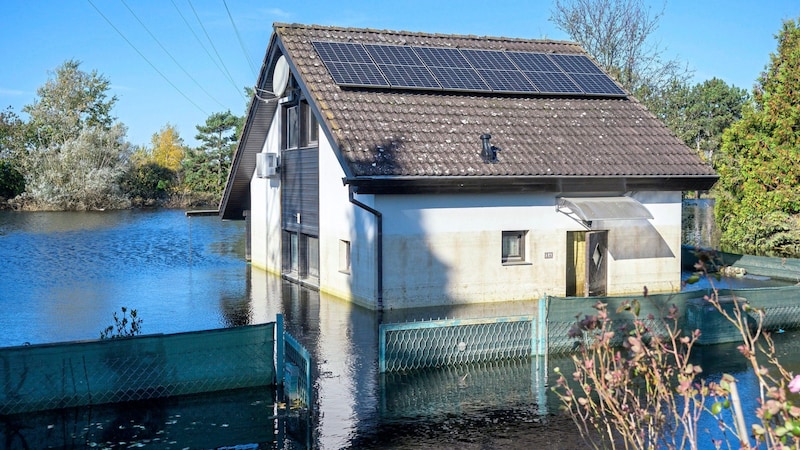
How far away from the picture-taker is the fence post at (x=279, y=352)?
12648 millimetres

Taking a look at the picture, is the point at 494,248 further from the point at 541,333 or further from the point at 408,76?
the point at 541,333

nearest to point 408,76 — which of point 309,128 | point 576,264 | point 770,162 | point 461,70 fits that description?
point 461,70

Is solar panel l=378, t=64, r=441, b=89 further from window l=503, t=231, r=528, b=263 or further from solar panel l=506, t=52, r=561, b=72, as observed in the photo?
window l=503, t=231, r=528, b=263

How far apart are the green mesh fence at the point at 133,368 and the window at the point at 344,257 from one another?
857 cm

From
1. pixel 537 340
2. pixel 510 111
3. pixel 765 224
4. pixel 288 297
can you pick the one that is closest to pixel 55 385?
pixel 537 340

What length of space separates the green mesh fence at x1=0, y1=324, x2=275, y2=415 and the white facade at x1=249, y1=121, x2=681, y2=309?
23.0ft

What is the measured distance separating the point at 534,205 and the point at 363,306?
4662 millimetres

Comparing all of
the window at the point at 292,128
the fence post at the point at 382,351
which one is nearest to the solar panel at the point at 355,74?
the window at the point at 292,128

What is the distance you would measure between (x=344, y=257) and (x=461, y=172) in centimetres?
381

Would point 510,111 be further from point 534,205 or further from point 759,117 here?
point 759,117

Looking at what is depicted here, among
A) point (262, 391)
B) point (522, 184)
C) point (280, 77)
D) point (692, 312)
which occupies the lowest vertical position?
point (262, 391)

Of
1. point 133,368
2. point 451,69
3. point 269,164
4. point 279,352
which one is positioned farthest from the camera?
point 269,164

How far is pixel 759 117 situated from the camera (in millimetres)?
31250

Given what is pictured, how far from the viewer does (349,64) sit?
71.7ft
